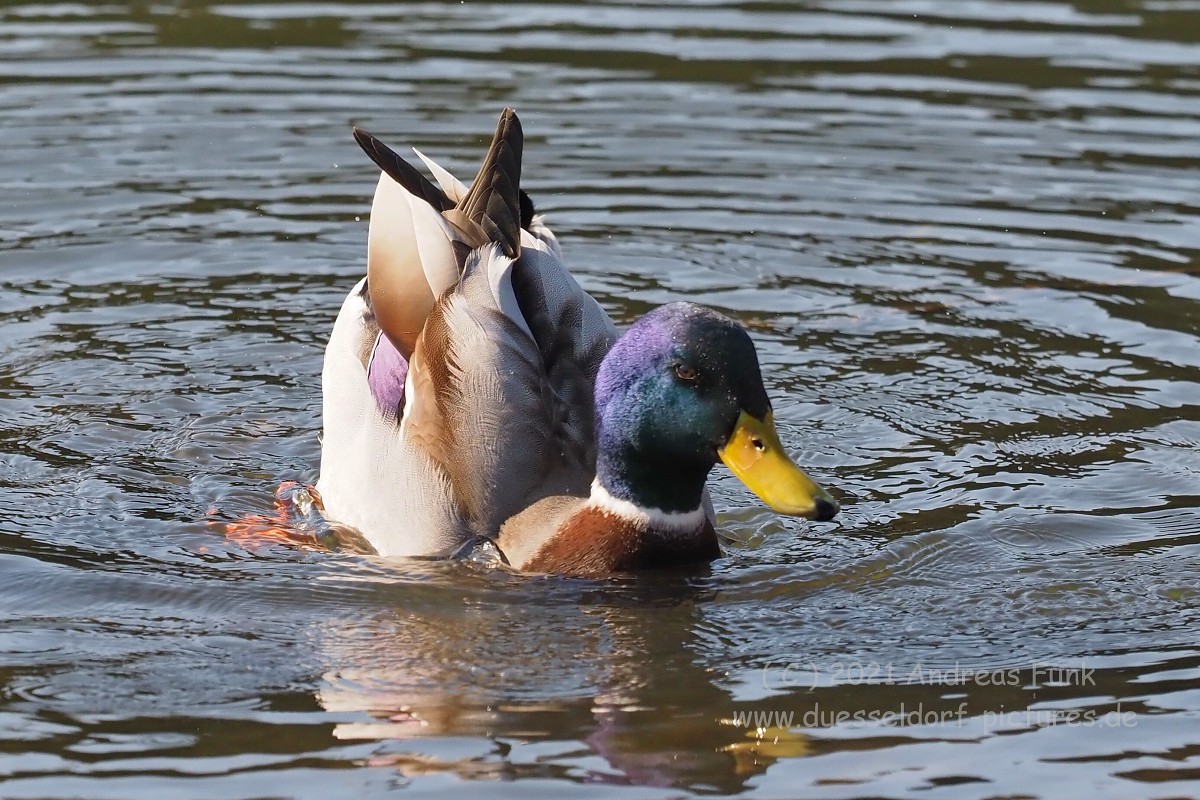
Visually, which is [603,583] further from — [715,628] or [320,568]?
[320,568]

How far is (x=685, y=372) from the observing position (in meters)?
5.86

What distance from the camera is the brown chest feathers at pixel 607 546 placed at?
621 centimetres

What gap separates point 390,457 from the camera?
660 cm

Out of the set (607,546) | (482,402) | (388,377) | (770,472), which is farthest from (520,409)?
(770,472)

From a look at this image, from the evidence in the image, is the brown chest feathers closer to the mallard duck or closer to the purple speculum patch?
the mallard duck

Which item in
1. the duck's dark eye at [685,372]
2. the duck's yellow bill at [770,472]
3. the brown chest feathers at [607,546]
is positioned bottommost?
the brown chest feathers at [607,546]

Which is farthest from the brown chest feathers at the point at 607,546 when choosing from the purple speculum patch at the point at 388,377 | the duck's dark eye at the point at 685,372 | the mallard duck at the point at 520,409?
the purple speculum patch at the point at 388,377

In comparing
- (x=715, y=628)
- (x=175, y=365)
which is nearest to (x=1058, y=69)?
(x=175, y=365)

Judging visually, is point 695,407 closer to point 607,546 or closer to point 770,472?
point 770,472

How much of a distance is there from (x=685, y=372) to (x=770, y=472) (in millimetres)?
404

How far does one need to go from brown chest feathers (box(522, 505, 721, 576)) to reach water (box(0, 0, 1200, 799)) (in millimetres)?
82

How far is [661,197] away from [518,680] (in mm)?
5310

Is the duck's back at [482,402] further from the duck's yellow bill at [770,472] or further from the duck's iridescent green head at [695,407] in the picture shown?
the duck's yellow bill at [770,472]

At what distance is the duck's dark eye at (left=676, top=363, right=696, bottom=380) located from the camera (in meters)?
5.84
